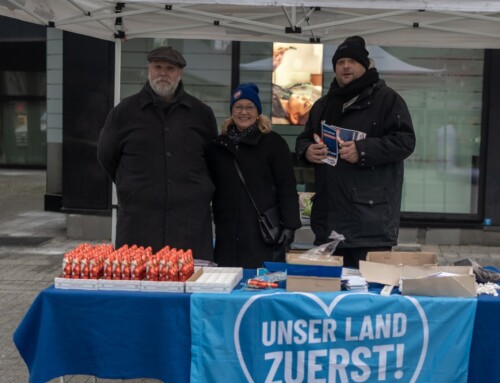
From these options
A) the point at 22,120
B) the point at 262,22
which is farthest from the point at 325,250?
the point at 22,120

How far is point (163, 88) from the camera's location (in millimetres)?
3969

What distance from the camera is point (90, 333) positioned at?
3.10 m

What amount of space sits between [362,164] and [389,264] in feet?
2.01

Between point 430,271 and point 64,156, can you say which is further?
point 64,156

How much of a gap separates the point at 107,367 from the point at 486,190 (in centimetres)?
667

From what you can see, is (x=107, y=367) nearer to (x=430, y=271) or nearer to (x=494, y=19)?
(x=430, y=271)

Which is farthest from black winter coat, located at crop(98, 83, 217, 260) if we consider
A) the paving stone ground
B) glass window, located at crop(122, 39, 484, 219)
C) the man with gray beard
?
glass window, located at crop(122, 39, 484, 219)

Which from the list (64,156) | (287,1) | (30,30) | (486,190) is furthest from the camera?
(30,30)

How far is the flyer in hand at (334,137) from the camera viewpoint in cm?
377

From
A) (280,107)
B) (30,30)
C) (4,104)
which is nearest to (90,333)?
(280,107)

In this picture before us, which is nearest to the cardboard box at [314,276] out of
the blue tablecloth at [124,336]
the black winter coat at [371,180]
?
the blue tablecloth at [124,336]

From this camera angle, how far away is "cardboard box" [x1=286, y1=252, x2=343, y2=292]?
122 inches

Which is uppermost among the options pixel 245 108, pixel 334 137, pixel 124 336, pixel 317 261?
pixel 245 108

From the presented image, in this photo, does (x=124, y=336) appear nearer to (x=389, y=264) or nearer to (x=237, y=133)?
(x=389, y=264)
